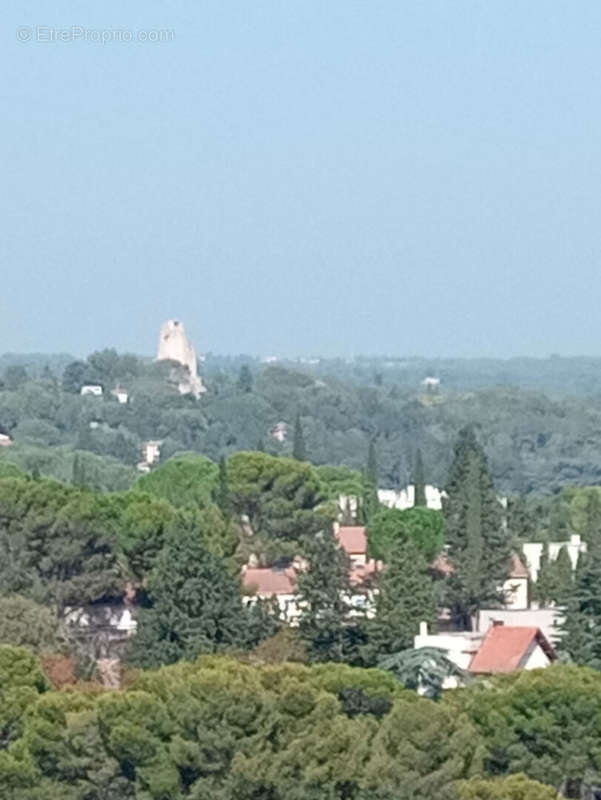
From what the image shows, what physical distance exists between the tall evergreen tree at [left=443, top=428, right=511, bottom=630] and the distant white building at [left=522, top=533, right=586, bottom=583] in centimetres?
127

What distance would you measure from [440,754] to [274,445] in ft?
250

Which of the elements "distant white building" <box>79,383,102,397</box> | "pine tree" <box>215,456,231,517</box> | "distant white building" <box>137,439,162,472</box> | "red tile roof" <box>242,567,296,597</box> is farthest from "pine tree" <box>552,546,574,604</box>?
"distant white building" <box>79,383,102,397</box>

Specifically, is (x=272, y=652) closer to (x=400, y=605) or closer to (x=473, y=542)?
(x=400, y=605)

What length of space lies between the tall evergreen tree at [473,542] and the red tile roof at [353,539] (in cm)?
176

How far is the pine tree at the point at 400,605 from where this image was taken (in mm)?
38875

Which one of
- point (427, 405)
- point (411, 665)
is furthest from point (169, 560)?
point (427, 405)

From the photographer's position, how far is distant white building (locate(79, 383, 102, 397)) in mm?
125844

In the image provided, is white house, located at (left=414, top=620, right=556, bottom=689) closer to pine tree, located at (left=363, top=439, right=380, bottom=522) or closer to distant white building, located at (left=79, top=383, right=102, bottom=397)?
pine tree, located at (left=363, top=439, right=380, bottom=522)

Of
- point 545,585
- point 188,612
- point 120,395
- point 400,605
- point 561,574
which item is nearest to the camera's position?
point 188,612

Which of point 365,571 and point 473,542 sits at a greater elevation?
point 473,542

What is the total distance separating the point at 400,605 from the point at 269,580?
6591 mm

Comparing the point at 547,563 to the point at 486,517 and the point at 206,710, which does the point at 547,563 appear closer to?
the point at 486,517

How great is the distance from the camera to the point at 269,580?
1822 inches

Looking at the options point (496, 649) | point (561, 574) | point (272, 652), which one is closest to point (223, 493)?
point (561, 574)
